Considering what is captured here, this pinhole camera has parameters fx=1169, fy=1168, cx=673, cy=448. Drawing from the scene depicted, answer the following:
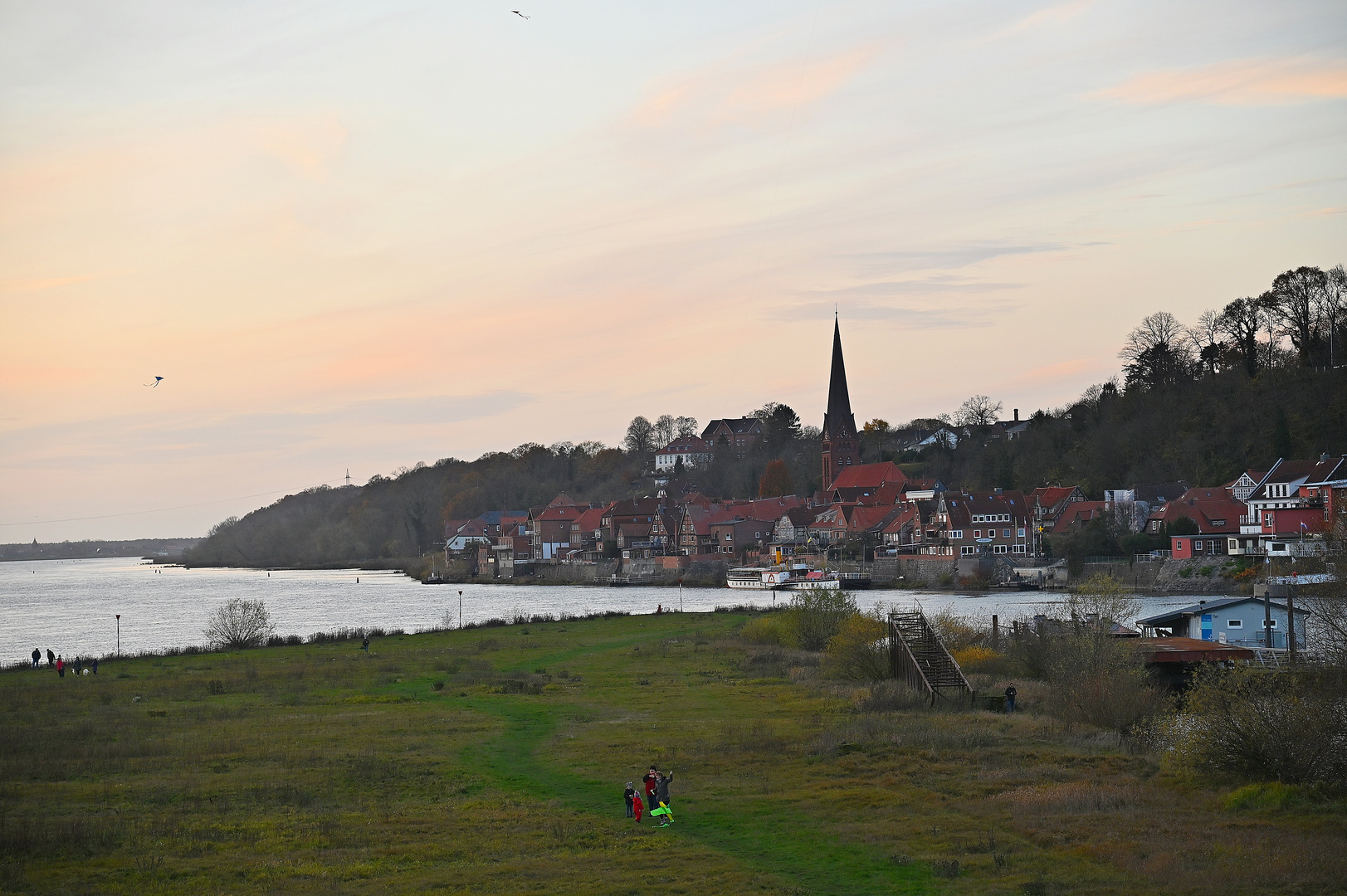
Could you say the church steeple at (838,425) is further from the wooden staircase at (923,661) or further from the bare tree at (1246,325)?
the wooden staircase at (923,661)

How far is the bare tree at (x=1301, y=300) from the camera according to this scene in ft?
371

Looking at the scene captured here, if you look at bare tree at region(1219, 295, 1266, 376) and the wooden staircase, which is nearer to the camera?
the wooden staircase

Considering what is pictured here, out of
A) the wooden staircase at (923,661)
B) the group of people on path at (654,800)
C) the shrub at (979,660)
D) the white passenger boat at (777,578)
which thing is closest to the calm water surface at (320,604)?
the white passenger boat at (777,578)

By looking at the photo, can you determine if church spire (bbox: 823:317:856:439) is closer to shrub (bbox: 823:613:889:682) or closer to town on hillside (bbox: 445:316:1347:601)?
town on hillside (bbox: 445:316:1347:601)

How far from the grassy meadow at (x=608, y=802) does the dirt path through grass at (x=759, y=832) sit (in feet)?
0.21

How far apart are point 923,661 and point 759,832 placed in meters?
17.4

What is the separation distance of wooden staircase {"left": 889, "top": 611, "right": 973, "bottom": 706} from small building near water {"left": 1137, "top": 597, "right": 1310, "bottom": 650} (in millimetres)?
13455

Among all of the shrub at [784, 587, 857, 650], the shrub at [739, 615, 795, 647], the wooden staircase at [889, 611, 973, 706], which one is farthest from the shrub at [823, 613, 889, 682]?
the shrub at [739, 615, 795, 647]

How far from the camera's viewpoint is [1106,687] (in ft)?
91.8

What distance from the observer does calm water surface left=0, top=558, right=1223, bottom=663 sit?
255 ft

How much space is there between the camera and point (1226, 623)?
48250mm

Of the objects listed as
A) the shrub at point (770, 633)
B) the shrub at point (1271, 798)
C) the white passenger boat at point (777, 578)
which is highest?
the shrub at point (1271, 798)

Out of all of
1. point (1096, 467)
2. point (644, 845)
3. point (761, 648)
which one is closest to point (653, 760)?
point (644, 845)

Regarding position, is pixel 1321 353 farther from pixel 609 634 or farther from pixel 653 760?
pixel 653 760
